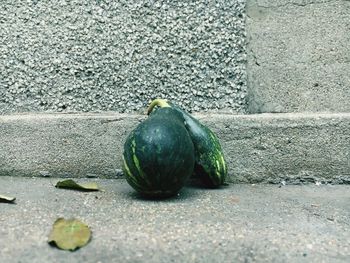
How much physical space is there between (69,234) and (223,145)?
879mm

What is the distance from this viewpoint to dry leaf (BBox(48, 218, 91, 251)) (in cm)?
115

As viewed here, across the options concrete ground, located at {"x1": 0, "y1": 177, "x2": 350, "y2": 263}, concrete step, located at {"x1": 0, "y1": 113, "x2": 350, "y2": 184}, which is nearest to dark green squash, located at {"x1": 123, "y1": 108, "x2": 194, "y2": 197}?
concrete ground, located at {"x1": 0, "y1": 177, "x2": 350, "y2": 263}

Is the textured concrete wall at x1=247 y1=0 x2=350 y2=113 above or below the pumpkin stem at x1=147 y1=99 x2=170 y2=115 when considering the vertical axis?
above

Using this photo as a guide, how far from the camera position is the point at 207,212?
1.45 m

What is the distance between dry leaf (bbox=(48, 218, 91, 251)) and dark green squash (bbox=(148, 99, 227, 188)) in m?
0.61

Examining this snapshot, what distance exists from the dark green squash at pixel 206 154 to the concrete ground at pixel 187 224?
6cm

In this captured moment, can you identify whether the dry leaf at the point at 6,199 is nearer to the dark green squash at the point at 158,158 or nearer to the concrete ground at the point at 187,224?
the concrete ground at the point at 187,224

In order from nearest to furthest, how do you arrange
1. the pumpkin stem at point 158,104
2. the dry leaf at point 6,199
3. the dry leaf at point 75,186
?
the dry leaf at point 6,199
the dry leaf at point 75,186
the pumpkin stem at point 158,104

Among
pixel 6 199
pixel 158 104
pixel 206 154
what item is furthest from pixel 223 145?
pixel 6 199

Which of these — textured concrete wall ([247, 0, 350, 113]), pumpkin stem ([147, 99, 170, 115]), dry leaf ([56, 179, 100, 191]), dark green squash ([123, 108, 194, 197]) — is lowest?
dry leaf ([56, 179, 100, 191])

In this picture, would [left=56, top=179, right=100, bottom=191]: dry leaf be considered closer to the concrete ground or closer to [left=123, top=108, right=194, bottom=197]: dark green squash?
the concrete ground

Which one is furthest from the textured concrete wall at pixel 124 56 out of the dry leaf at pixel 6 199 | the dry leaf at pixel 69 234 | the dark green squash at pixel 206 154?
the dry leaf at pixel 69 234

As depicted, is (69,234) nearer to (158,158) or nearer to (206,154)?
(158,158)

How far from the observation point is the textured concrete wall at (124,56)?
200 cm
